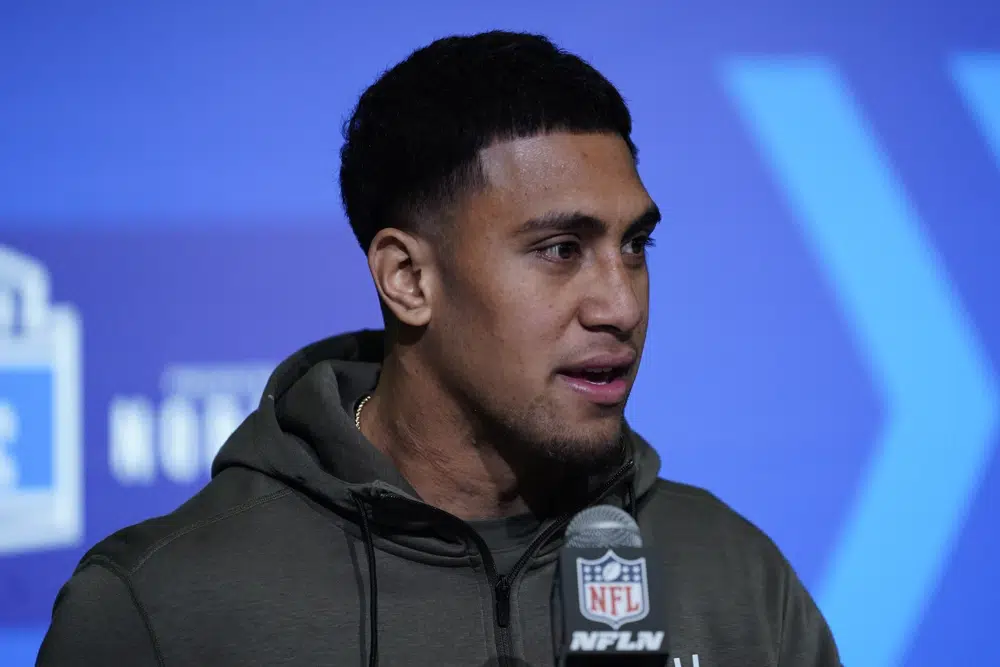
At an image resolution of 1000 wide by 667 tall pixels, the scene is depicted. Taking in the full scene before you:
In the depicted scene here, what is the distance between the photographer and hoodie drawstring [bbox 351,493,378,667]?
4.04 ft

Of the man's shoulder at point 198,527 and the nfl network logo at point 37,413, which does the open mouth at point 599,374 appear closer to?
the man's shoulder at point 198,527

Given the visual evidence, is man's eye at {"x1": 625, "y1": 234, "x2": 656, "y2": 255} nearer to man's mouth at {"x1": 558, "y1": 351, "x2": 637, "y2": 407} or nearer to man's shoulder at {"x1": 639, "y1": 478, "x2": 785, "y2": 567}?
man's mouth at {"x1": 558, "y1": 351, "x2": 637, "y2": 407}

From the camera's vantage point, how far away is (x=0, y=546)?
1947 mm

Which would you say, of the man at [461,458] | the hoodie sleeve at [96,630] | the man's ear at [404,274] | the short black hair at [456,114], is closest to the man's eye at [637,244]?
the man at [461,458]

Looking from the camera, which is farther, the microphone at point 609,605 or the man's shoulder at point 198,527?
the man's shoulder at point 198,527

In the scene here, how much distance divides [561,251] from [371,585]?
0.44 m

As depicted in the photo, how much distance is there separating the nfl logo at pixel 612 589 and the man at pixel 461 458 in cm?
33

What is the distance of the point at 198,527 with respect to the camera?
4.36 ft

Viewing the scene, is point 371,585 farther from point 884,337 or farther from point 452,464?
point 884,337

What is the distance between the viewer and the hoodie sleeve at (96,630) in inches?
47.8

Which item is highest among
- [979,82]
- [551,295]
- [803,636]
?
[979,82]

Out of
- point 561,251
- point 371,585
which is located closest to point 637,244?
point 561,251

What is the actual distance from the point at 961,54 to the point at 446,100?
1328mm

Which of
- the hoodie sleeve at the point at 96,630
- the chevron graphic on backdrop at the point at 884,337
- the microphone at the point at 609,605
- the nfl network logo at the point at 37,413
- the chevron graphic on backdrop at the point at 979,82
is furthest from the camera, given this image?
the chevron graphic on backdrop at the point at 979,82
